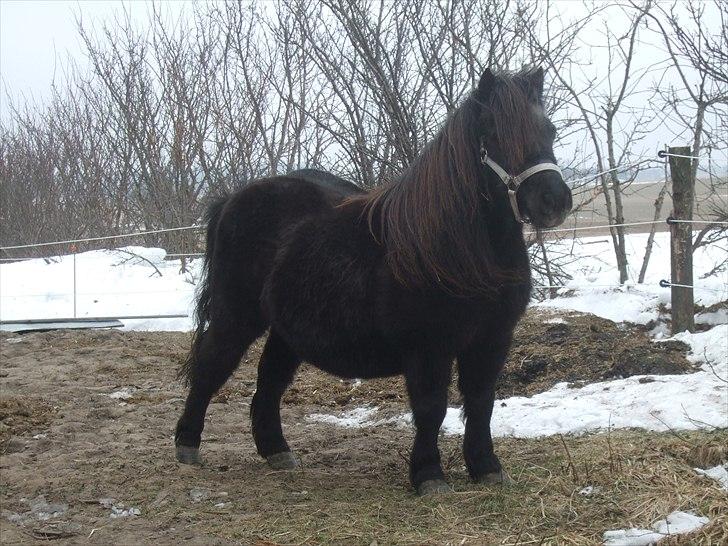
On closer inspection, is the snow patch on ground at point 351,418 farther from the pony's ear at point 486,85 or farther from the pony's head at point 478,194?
the pony's ear at point 486,85

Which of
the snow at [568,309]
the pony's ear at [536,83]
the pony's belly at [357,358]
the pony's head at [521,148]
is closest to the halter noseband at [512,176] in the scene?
the pony's head at [521,148]

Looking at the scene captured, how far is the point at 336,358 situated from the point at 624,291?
16.6 ft

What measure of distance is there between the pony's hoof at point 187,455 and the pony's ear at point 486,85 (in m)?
2.91

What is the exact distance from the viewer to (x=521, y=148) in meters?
3.76

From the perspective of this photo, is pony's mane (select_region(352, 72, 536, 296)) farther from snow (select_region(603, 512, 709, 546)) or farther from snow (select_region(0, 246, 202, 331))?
snow (select_region(0, 246, 202, 331))

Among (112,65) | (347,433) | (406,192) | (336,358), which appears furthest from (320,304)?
(112,65)

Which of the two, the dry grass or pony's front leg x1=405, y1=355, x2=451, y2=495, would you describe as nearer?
the dry grass

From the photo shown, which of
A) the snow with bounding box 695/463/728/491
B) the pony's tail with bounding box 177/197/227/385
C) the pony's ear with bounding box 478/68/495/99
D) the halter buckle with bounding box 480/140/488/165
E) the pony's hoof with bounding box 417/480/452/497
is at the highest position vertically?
the pony's ear with bounding box 478/68/495/99

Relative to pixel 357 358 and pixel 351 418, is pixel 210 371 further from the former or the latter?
pixel 351 418

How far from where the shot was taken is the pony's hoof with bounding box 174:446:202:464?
16.5 feet

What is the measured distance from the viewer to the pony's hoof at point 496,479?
13.6 ft

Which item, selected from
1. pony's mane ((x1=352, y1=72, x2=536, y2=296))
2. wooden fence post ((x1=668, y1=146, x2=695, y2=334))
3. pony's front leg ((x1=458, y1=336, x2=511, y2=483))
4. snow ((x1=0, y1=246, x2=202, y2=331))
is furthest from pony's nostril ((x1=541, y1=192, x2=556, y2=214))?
snow ((x1=0, y1=246, x2=202, y2=331))

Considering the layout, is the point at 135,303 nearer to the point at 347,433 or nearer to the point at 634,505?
the point at 347,433

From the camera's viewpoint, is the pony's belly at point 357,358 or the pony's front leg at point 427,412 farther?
the pony's belly at point 357,358
